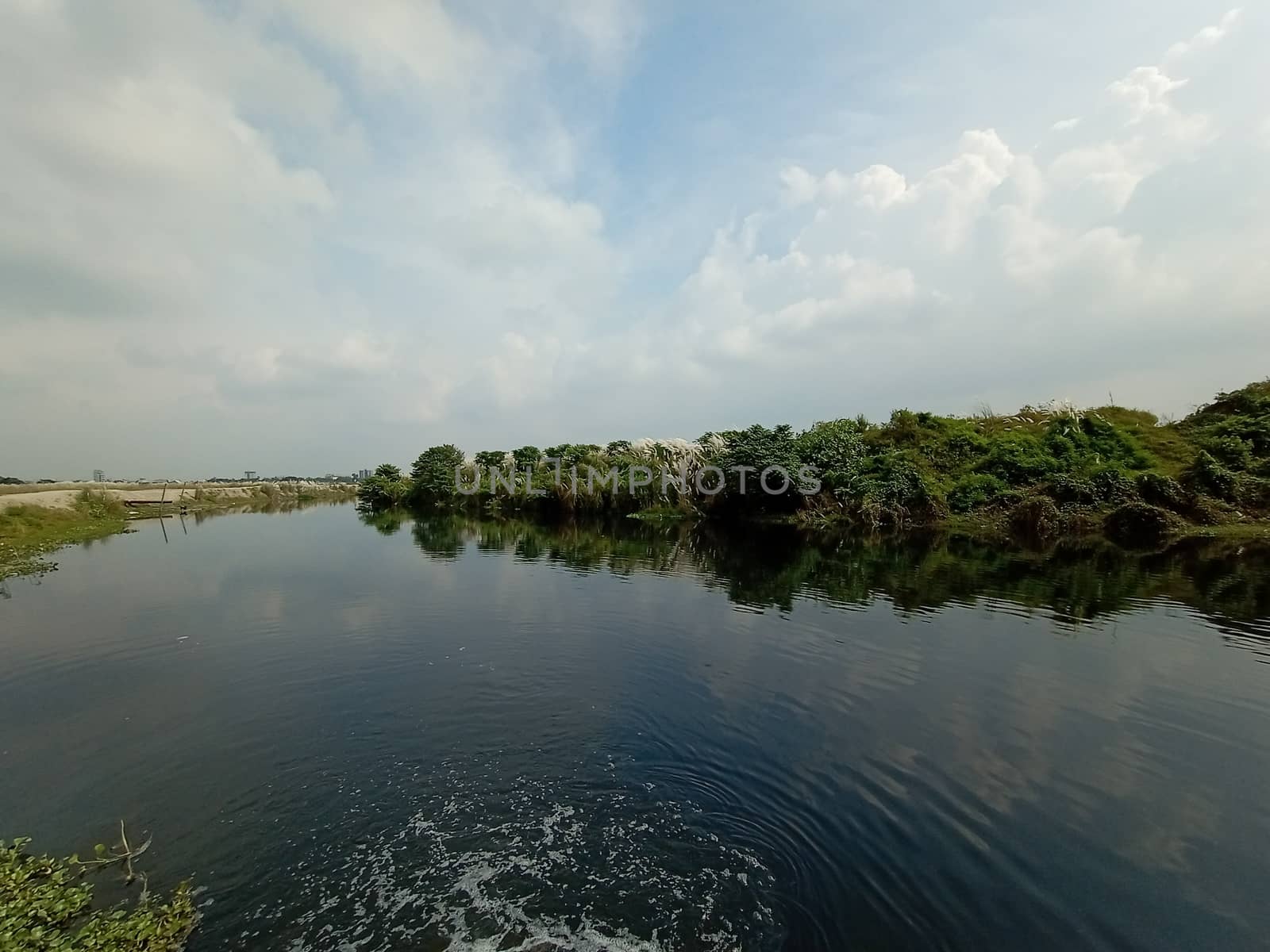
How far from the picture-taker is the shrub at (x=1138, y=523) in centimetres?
2239

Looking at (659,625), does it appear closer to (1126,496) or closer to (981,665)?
(981,665)

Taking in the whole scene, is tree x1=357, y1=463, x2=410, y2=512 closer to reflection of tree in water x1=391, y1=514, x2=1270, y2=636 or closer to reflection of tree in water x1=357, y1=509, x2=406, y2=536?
reflection of tree in water x1=357, y1=509, x2=406, y2=536

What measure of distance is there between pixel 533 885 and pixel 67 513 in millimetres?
44931

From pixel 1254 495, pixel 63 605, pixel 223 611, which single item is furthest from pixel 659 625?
pixel 1254 495

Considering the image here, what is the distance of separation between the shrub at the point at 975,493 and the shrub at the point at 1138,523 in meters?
4.46

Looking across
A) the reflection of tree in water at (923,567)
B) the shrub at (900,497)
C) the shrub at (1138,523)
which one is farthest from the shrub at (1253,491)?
the shrub at (900,497)

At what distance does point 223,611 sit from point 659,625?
32.8 feet

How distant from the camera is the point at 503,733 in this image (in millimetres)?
6844

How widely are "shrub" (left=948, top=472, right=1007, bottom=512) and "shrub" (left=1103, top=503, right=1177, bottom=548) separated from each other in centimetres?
446

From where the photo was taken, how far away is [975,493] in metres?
28.2

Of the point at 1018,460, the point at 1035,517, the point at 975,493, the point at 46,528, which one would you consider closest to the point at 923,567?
the point at 1035,517

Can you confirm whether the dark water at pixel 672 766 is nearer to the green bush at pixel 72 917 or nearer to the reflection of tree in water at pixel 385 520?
the green bush at pixel 72 917

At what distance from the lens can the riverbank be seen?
2128 cm

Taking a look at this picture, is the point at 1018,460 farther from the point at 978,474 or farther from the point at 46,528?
the point at 46,528
